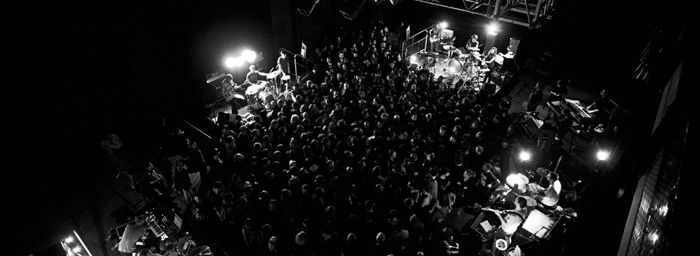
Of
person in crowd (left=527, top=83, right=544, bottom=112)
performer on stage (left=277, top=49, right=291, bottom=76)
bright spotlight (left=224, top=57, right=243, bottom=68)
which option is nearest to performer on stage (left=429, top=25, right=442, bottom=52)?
person in crowd (left=527, top=83, right=544, bottom=112)

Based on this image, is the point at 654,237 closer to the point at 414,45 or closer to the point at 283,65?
the point at 283,65

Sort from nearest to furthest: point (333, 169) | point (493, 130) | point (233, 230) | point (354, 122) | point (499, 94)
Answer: point (233, 230), point (333, 169), point (354, 122), point (493, 130), point (499, 94)

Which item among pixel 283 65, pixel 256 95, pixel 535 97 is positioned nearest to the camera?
pixel 535 97

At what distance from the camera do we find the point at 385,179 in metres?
7.30

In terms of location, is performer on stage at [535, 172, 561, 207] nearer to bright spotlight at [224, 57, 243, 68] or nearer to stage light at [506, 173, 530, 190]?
stage light at [506, 173, 530, 190]

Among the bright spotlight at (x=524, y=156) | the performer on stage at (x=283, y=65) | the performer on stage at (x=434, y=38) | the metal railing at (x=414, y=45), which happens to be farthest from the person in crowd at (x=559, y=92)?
the performer on stage at (x=283, y=65)

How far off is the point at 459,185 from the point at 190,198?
589cm

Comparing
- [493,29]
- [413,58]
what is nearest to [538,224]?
[413,58]

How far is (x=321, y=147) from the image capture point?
8234mm

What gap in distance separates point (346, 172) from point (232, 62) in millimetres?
7299

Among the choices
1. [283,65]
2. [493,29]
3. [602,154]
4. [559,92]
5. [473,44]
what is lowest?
[602,154]

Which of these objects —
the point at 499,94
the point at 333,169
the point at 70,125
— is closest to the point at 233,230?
the point at 333,169

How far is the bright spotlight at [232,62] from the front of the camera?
12516 millimetres

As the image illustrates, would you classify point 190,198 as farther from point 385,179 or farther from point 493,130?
point 493,130
